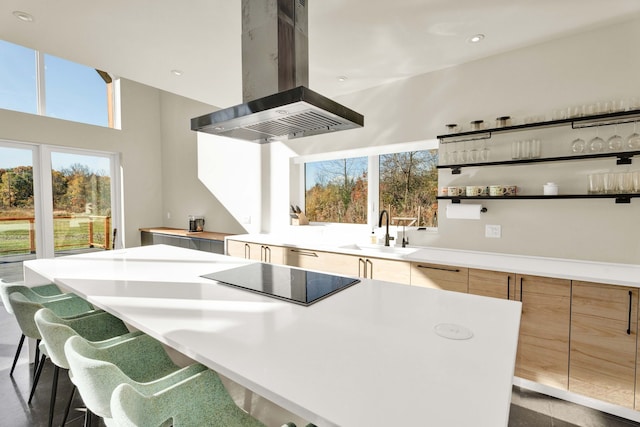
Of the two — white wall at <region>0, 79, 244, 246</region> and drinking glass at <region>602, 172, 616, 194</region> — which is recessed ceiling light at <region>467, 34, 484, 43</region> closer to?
drinking glass at <region>602, 172, 616, 194</region>

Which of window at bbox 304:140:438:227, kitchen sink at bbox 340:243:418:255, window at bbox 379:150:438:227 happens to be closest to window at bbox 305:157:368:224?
window at bbox 304:140:438:227

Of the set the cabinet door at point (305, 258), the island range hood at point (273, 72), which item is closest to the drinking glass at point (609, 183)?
the island range hood at point (273, 72)

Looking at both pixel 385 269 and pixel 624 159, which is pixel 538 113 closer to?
pixel 624 159

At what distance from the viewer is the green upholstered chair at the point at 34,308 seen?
5.18 feet

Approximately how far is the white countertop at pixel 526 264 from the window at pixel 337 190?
2.80ft

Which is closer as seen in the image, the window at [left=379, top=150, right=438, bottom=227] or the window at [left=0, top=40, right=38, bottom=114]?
the window at [left=379, top=150, right=438, bottom=227]

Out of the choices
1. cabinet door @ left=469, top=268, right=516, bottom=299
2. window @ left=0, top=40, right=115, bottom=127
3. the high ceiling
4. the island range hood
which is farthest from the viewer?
window @ left=0, top=40, right=115, bottom=127

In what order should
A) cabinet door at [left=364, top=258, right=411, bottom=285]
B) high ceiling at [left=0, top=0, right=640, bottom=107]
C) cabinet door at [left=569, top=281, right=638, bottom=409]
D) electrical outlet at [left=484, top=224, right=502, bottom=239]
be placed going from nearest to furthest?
cabinet door at [left=569, top=281, right=638, bottom=409], high ceiling at [left=0, top=0, right=640, bottom=107], cabinet door at [left=364, top=258, right=411, bottom=285], electrical outlet at [left=484, top=224, right=502, bottom=239]

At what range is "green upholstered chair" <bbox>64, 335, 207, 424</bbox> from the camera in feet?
3.14

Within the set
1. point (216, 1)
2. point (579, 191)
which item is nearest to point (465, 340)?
point (579, 191)

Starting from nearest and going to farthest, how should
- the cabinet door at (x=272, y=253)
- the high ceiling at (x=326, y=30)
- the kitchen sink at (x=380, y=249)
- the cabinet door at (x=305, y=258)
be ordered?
1. the high ceiling at (x=326, y=30)
2. the kitchen sink at (x=380, y=249)
3. the cabinet door at (x=305, y=258)
4. the cabinet door at (x=272, y=253)

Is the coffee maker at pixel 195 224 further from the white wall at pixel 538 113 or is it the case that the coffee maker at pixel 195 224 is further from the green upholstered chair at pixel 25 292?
the white wall at pixel 538 113

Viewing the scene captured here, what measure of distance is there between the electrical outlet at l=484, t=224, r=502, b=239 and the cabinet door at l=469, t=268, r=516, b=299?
65 cm

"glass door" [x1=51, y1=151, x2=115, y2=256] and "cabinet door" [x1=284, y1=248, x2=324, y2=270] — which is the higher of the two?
Result: "glass door" [x1=51, y1=151, x2=115, y2=256]
